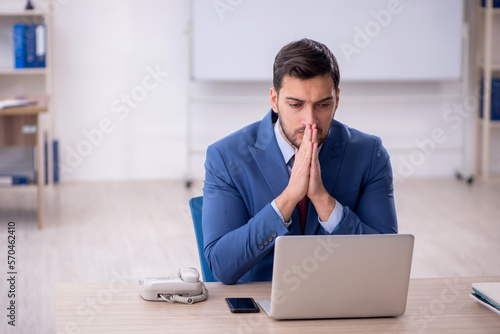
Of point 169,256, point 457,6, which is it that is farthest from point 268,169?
point 457,6

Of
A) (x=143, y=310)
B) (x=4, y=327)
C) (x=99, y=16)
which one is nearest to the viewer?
(x=143, y=310)

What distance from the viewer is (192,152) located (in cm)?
559

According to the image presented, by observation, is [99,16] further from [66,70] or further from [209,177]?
[209,177]

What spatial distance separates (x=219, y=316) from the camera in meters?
1.41

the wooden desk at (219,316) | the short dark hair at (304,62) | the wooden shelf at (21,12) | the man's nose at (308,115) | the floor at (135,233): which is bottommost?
the floor at (135,233)

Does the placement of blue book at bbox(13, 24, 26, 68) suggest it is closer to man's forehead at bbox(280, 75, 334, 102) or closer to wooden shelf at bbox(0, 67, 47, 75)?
wooden shelf at bbox(0, 67, 47, 75)

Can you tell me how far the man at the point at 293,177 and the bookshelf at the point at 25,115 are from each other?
2.56 meters

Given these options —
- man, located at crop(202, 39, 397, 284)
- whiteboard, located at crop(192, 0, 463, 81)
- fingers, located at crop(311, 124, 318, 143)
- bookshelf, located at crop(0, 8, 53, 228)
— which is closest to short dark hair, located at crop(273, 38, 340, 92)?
man, located at crop(202, 39, 397, 284)

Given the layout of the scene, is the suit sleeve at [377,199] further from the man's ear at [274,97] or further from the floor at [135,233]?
the floor at [135,233]

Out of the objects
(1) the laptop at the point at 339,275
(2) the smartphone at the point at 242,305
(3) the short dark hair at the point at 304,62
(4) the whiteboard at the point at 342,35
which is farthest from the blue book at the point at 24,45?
(1) the laptop at the point at 339,275

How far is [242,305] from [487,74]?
470cm

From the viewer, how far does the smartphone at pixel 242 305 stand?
1429mm

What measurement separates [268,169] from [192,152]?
3804 millimetres

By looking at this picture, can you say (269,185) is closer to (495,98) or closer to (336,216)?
(336,216)
